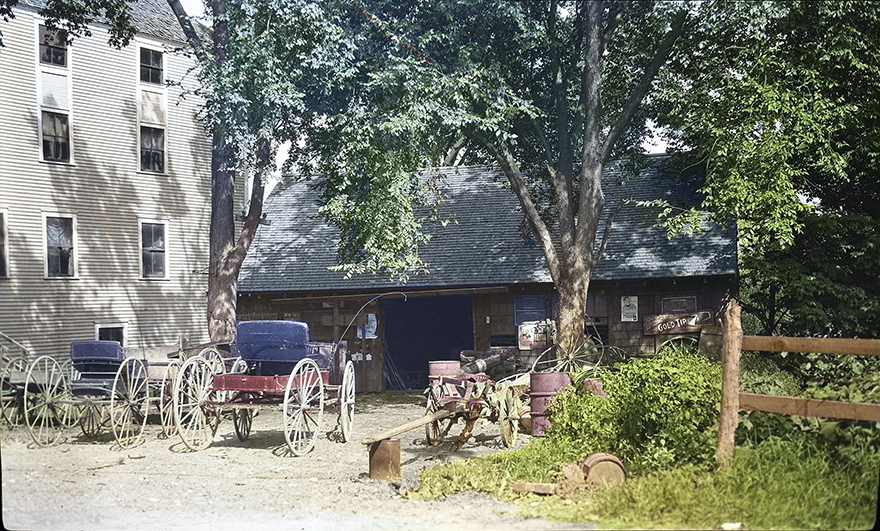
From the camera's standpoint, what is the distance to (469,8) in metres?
12.0

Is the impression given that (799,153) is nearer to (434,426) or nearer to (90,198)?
(434,426)

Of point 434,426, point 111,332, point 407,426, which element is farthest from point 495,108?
point 111,332

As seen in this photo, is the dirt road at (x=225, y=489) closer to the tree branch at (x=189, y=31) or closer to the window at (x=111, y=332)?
the window at (x=111, y=332)

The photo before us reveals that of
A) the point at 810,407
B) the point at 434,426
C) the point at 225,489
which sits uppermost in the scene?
the point at 810,407

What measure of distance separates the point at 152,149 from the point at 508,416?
20.6ft

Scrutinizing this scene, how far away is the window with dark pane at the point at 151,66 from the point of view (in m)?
12.4

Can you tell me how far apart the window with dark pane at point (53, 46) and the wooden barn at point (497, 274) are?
18.6ft

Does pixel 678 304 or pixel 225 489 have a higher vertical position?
pixel 678 304

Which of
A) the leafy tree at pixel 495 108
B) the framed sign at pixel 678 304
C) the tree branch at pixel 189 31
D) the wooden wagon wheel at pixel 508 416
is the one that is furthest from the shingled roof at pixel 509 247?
the wooden wagon wheel at pixel 508 416

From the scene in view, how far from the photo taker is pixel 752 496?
6793 mm

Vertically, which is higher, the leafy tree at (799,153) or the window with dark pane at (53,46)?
the window with dark pane at (53,46)

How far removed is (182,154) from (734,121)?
826cm

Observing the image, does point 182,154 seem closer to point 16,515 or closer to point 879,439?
point 16,515

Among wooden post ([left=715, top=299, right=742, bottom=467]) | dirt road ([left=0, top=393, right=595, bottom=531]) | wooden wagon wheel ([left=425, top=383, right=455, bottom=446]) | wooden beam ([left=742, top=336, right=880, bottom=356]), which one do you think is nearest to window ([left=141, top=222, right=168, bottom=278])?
dirt road ([left=0, top=393, right=595, bottom=531])
